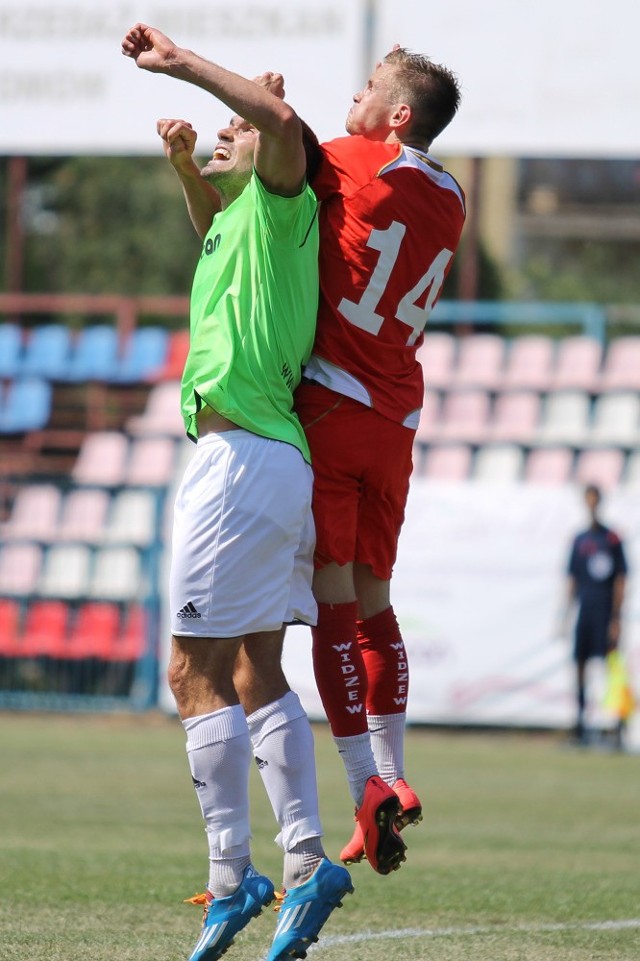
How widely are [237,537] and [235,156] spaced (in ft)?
3.93

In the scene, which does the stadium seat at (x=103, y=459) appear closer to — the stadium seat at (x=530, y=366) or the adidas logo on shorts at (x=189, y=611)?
the stadium seat at (x=530, y=366)

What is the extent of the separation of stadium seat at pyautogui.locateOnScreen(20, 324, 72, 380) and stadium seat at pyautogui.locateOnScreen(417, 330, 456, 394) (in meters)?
4.86

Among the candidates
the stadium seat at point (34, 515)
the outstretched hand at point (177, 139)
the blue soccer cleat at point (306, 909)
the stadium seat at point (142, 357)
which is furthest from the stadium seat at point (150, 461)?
the blue soccer cleat at point (306, 909)

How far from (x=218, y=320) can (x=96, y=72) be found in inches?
532

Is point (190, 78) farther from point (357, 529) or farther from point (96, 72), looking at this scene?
point (96, 72)

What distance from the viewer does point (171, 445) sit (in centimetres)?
1902

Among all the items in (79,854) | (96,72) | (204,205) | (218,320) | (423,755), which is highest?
(96,72)

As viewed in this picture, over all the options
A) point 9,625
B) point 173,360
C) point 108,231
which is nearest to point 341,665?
point 9,625

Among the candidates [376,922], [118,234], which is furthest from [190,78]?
[118,234]

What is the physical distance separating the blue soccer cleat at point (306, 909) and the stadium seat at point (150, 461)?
14.1 metres

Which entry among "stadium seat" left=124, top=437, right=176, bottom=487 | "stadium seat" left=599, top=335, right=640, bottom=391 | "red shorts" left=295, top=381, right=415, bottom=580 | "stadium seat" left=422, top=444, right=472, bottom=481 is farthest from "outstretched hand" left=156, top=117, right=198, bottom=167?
"stadium seat" left=124, top=437, right=176, bottom=487

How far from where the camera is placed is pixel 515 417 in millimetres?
18141

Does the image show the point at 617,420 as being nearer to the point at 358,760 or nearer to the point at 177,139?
the point at 177,139

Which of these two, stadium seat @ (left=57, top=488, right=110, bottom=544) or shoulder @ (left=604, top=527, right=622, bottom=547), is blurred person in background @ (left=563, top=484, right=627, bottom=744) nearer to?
shoulder @ (left=604, top=527, right=622, bottom=547)
